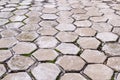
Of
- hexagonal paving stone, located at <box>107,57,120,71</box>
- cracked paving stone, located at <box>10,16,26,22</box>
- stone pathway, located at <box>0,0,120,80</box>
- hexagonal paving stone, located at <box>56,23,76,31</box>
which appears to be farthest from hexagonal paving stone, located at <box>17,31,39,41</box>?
hexagonal paving stone, located at <box>107,57,120,71</box>

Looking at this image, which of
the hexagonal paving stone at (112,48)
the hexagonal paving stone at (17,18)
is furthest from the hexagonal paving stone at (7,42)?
the hexagonal paving stone at (112,48)

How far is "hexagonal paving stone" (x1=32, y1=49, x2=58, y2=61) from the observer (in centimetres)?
202

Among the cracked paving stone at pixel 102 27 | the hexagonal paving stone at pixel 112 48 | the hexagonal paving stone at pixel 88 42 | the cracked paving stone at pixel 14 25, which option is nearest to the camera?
the hexagonal paving stone at pixel 112 48

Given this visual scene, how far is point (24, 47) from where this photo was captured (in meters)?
2.22

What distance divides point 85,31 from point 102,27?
0.87 feet

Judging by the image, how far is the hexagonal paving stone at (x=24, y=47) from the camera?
2142 mm

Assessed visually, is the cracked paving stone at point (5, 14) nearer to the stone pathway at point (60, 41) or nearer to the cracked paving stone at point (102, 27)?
the stone pathway at point (60, 41)

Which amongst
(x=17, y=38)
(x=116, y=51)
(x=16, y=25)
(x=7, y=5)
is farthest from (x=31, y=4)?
(x=116, y=51)

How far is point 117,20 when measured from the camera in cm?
292

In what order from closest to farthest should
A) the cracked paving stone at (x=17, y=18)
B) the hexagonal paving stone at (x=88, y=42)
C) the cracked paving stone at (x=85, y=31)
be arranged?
the hexagonal paving stone at (x=88, y=42) → the cracked paving stone at (x=85, y=31) → the cracked paving stone at (x=17, y=18)

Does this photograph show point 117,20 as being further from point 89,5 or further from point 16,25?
point 16,25

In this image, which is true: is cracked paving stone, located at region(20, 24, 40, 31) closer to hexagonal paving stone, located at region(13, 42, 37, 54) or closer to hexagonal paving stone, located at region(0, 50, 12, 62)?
hexagonal paving stone, located at region(13, 42, 37, 54)

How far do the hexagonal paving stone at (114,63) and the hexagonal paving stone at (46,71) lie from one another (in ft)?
1.65

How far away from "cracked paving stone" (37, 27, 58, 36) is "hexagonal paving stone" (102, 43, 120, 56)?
0.68 m
